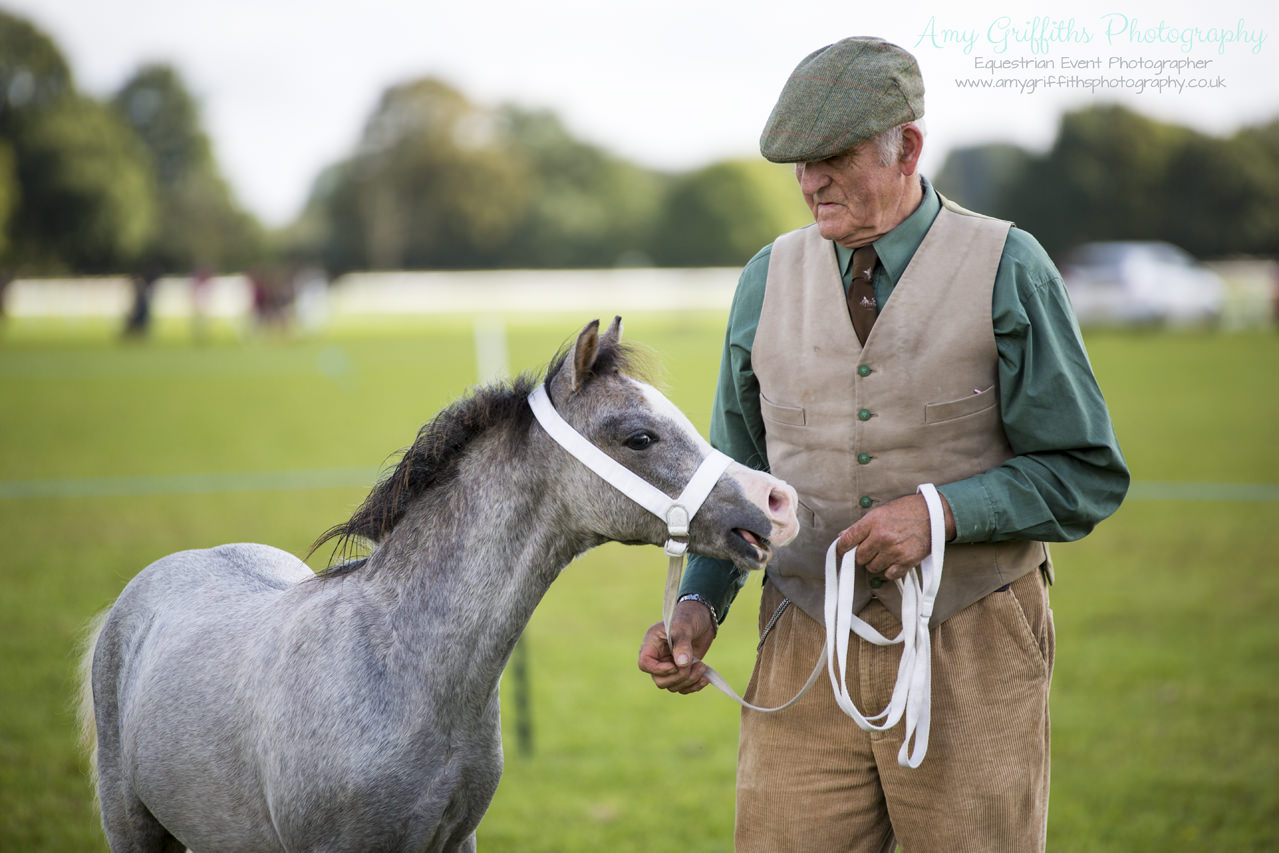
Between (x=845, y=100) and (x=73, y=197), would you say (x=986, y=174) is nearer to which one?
(x=73, y=197)

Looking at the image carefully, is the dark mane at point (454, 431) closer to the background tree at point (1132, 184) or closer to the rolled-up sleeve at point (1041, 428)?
the rolled-up sleeve at point (1041, 428)

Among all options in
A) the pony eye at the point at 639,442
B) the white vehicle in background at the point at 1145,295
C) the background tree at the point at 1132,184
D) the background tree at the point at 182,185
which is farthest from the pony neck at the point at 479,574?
the background tree at the point at 182,185

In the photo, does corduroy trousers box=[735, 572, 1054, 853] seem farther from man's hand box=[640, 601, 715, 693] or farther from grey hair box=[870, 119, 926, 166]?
grey hair box=[870, 119, 926, 166]

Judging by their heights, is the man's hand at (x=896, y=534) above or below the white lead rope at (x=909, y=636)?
above

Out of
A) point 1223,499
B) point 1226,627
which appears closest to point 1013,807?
point 1226,627

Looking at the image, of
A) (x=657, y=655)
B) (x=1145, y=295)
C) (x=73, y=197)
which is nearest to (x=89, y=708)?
(x=657, y=655)

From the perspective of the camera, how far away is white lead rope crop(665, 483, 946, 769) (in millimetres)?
2338

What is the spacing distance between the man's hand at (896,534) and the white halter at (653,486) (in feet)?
1.08

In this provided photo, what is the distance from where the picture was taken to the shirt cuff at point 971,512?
230cm

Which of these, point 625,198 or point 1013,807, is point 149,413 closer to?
point 1013,807

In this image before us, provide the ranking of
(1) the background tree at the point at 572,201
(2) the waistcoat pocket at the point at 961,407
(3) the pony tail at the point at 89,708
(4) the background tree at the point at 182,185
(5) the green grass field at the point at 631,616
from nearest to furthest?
(2) the waistcoat pocket at the point at 961,407 → (3) the pony tail at the point at 89,708 → (5) the green grass field at the point at 631,616 → (4) the background tree at the point at 182,185 → (1) the background tree at the point at 572,201

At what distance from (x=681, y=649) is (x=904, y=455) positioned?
2.34ft

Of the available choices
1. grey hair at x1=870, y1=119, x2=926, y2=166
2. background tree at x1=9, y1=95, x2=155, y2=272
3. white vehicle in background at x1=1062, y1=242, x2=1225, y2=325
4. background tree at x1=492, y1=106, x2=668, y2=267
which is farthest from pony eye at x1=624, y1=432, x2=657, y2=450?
background tree at x1=492, y1=106, x2=668, y2=267

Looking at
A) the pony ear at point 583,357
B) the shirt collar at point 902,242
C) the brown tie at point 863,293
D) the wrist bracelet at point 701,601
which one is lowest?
the wrist bracelet at point 701,601
